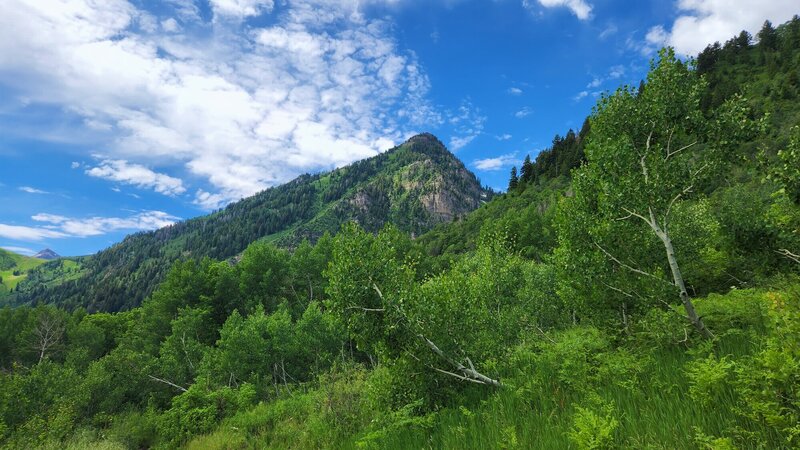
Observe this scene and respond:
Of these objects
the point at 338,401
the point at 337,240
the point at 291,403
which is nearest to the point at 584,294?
the point at 337,240

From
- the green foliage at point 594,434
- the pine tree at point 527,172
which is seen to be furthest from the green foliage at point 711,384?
the pine tree at point 527,172

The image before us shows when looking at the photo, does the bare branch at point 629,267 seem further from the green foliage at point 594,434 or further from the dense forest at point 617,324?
the green foliage at point 594,434

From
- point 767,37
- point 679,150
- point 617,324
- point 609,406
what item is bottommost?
point 609,406

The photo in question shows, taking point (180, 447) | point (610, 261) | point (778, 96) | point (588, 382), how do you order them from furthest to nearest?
point (778, 96)
point (180, 447)
point (610, 261)
point (588, 382)

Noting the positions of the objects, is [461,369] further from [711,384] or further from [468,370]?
[711,384]

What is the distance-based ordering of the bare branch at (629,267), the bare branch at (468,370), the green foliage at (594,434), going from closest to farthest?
the green foliage at (594,434)
the bare branch at (468,370)
the bare branch at (629,267)

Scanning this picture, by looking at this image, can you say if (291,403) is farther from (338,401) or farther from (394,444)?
(394,444)

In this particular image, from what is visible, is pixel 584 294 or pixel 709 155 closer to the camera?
pixel 709 155

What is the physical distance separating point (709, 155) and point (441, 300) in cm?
967

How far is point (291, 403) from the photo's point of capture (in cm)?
2534

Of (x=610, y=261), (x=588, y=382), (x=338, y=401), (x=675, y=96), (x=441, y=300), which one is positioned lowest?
(x=338, y=401)

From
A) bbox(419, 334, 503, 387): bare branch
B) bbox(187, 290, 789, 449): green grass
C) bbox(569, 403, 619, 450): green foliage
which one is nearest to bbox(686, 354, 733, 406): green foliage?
bbox(187, 290, 789, 449): green grass

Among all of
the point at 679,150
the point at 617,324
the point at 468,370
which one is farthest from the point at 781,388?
the point at 679,150

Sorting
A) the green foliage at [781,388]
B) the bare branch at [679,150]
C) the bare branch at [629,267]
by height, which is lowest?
the green foliage at [781,388]
